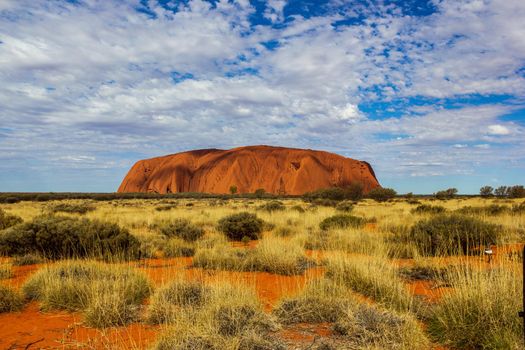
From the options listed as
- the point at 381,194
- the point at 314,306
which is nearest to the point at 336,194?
the point at 381,194

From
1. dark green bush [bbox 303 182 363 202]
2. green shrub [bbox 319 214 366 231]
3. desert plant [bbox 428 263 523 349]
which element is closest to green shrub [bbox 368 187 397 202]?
dark green bush [bbox 303 182 363 202]

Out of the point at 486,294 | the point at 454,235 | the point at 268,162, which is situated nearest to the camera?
the point at 486,294

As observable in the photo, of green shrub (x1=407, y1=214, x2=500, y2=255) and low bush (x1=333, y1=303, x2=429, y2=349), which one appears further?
green shrub (x1=407, y1=214, x2=500, y2=255)

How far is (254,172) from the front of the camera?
9038 centimetres

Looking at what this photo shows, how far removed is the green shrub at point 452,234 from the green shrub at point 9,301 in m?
8.92

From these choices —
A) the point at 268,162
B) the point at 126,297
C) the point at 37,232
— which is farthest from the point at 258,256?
the point at 268,162

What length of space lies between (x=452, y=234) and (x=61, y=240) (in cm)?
1059

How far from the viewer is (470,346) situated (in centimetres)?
380

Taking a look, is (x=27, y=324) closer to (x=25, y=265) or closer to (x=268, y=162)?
(x=25, y=265)

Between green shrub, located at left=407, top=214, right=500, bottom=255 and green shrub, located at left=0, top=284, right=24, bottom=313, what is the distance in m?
8.92

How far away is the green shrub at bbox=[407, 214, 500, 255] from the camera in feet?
31.6

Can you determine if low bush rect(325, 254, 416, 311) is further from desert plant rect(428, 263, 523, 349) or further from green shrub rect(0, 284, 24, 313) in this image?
→ green shrub rect(0, 284, 24, 313)

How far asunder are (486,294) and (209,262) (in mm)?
5698

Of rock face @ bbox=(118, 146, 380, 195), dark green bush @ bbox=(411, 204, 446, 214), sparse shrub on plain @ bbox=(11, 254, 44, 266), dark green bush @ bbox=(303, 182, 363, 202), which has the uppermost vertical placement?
rock face @ bbox=(118, 146, 380, 195)
